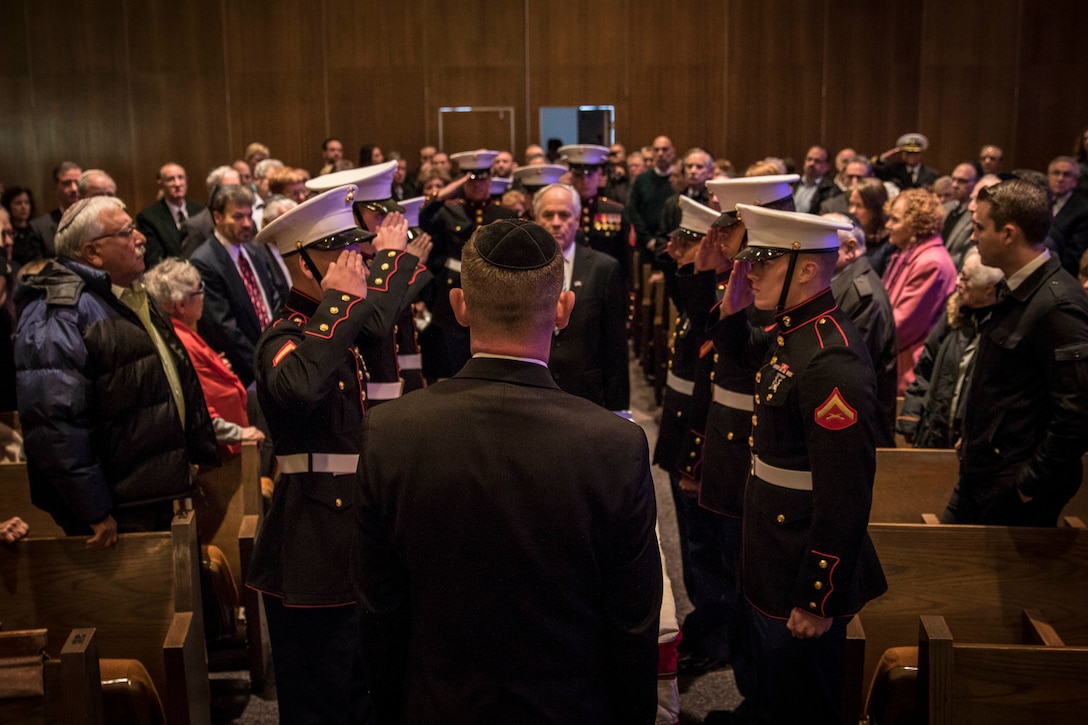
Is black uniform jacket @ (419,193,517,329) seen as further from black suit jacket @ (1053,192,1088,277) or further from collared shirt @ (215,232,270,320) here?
black suit jacket @ (1053,192,1088,277)

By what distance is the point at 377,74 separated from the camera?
1173 centimetres

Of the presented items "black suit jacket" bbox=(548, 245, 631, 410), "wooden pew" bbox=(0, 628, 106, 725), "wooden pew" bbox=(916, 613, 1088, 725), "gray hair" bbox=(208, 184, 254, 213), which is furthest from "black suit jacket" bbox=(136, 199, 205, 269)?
"wooden pew" bbox=(916, 613, 1088, 725)

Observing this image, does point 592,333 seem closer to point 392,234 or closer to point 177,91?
point 392,234

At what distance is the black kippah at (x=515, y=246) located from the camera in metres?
1.61

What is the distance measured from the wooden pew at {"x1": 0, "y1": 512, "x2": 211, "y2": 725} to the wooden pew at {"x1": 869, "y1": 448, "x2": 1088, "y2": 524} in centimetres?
222

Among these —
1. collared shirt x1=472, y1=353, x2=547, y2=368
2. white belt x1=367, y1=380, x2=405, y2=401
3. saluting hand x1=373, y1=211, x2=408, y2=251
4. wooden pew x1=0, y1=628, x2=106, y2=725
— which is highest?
saluting hand x1=373, y1=211, x2=408, y2=251

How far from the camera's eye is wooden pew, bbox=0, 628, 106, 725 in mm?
2211

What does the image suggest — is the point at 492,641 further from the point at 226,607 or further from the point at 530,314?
the point at 226,607

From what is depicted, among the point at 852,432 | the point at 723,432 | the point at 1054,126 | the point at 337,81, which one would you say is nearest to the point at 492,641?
the point at 852,432

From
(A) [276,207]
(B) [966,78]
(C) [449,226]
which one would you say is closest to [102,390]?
(A) [276,207]

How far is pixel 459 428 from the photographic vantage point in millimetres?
1581

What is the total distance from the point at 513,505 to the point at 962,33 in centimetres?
1153

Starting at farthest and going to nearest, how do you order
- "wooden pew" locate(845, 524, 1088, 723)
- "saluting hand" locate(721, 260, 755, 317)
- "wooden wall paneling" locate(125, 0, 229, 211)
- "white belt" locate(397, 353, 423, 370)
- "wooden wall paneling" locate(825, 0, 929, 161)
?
1. "wooden wall paneling" locate(125, 0, 229, 211)
2. "wooden wall paneling" locate(825, 0, 929, 161)
3. "white belt" locate(397, 353, 423, 370)
4. "saluting hand" locate(721, 260, 755, 317)
5. "wooden pew" locate(845, 524, 1088, 723)

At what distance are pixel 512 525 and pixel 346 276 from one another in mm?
1091
